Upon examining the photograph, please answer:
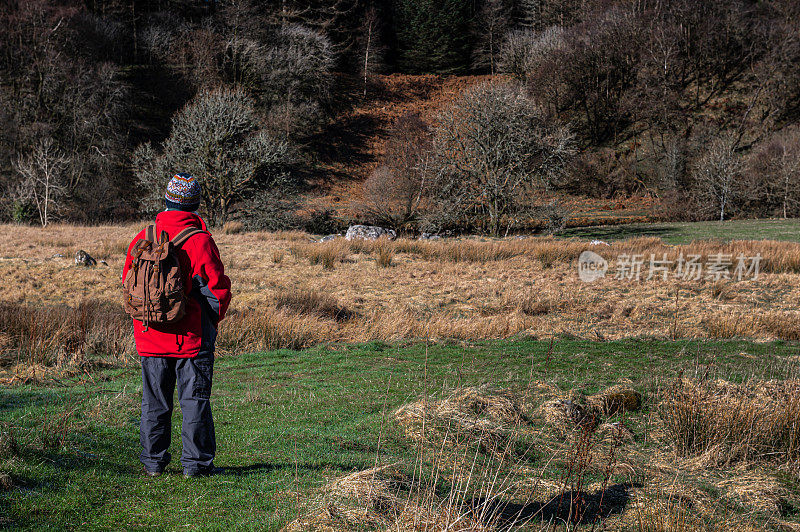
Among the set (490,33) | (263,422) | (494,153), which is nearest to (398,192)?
(494,153)

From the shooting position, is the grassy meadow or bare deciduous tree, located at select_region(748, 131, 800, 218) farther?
bare deciduous tree, located at select_region(748, 131, 800, 218)

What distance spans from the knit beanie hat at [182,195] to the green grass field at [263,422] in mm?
2098

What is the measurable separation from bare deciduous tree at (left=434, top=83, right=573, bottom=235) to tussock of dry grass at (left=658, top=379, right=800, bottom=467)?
2509cm

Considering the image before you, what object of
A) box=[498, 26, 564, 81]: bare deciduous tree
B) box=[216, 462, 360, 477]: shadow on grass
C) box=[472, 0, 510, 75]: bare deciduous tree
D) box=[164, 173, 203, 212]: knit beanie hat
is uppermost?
box=[472, 0, 510, 75]: bare deciduous tree

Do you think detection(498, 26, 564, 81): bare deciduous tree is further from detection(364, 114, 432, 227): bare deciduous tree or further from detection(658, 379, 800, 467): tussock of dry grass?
detection(658, 379, 800, 467): tussock of dry grass

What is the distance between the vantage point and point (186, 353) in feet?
14.6

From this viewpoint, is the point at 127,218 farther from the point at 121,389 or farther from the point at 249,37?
the point at 121,389

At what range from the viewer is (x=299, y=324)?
12.9 m

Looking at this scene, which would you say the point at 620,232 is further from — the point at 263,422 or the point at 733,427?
the point at 263,422

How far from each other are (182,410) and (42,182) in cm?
3498

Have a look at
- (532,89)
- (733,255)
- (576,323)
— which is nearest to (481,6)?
(532,89)

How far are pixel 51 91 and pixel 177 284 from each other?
44.5 m

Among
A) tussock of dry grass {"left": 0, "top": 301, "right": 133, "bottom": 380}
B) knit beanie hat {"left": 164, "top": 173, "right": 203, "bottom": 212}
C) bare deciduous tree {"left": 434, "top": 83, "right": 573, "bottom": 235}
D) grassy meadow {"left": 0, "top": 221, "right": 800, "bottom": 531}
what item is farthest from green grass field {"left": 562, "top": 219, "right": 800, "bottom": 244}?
knit beanie hat {"left": 164, "top": 173, "right": 203, "bottom": 212}

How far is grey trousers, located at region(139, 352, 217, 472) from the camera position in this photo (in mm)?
4457
